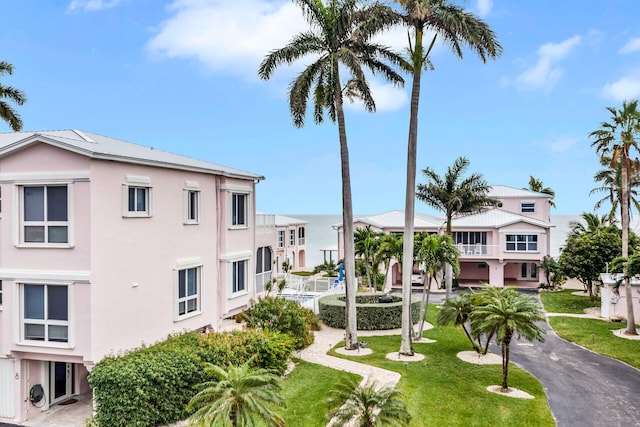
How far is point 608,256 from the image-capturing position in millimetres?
34625

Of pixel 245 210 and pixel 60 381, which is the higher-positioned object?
pixel 245 210

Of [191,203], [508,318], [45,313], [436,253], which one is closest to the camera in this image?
[45,313]

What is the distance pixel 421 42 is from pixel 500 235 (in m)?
27.9

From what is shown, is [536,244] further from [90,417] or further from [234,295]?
[90,417]

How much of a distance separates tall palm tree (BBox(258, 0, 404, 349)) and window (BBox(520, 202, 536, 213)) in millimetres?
32030

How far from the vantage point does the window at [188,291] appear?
18594 mm

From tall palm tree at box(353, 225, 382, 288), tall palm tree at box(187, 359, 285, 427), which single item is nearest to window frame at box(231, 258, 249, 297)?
tall palm tree at box(187, 359, 285, 427)

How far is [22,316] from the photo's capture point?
1509 centimetres

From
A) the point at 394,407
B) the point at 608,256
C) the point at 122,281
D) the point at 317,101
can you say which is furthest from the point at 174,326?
the point at 608,256

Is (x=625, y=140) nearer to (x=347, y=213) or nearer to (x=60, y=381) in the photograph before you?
(x=347, y=213)

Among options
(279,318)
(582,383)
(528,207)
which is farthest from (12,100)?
(528,207)

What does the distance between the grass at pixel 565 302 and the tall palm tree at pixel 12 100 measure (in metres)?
38.7

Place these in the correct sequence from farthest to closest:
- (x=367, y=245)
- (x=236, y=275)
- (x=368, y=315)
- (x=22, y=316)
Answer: (x=367, y=245) → (x=368, y=315) → (x=236, y=275) → (x=22, y=316)

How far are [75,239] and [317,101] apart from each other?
38.4 ft
